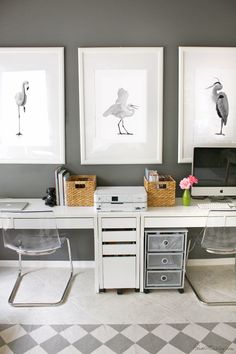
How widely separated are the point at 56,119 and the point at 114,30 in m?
0.91

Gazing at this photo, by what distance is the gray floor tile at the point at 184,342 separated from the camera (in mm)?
2273

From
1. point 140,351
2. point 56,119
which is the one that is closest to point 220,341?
point 140,351

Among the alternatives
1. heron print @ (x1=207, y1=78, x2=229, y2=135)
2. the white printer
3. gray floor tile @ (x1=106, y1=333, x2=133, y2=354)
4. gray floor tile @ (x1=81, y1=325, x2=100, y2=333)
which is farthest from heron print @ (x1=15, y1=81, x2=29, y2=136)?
gray floor tile @ (x1=106, y1=333, x2=133, y2=354)

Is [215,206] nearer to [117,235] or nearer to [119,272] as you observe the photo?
[117,235]

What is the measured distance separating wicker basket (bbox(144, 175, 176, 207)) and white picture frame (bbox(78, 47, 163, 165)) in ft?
1.01

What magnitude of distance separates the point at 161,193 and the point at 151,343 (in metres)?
1.16

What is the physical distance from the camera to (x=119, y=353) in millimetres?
2229

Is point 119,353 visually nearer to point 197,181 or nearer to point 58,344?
point 58,344

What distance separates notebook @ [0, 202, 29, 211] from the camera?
291cm

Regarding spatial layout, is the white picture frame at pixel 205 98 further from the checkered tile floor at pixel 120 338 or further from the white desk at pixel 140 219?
the checkered tile floor at pixel 120 338

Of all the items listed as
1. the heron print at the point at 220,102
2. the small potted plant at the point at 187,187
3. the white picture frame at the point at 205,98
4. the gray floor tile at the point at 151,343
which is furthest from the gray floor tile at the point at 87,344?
the heron print at the point at 220,102

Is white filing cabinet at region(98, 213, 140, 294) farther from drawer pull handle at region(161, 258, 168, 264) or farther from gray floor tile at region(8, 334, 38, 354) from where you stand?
gray floor tile at region(8, 334, 38, 354)

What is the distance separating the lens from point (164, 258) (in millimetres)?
2912

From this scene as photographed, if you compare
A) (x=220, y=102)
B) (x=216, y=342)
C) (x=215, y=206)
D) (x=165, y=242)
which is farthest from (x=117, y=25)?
(x=216, y=342)
